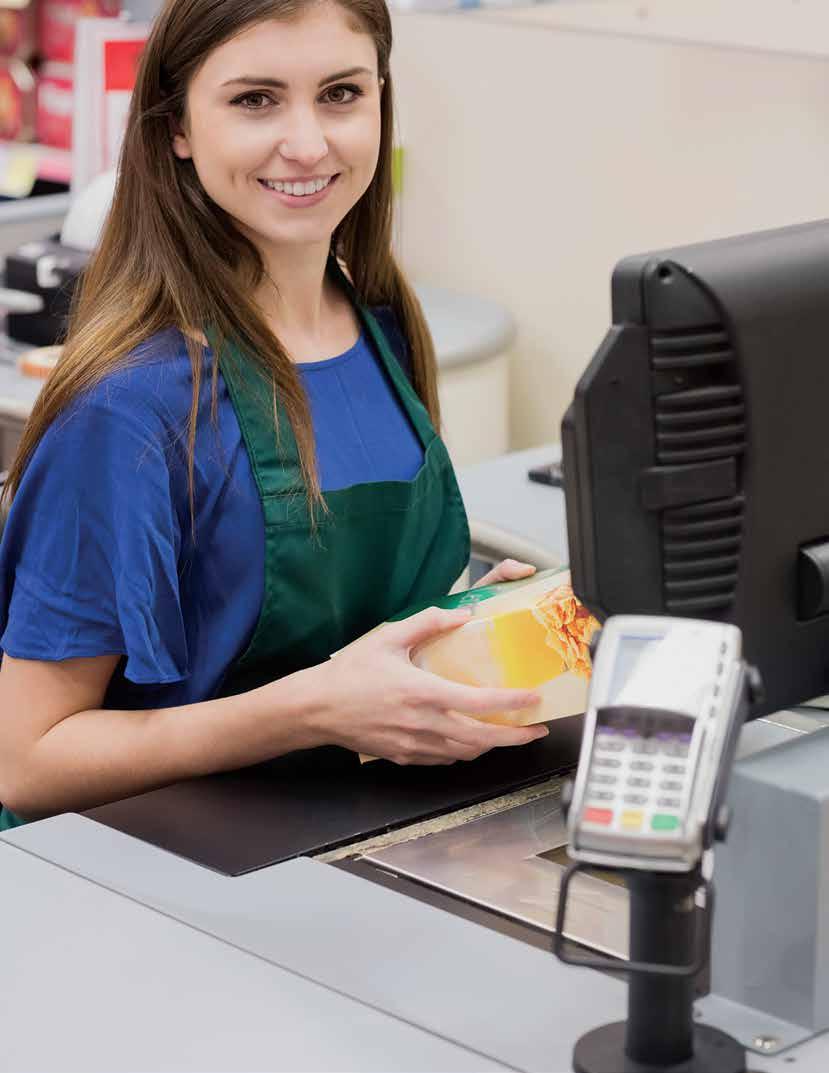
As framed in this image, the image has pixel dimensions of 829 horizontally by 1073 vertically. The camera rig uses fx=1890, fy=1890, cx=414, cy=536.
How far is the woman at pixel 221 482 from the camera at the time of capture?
Result: 1585 millimetres

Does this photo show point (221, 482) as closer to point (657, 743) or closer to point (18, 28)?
point (657, 743)

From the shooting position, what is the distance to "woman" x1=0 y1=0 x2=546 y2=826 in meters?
1.58

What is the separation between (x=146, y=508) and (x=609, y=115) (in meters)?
1.95

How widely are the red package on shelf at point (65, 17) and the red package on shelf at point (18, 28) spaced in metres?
0.03

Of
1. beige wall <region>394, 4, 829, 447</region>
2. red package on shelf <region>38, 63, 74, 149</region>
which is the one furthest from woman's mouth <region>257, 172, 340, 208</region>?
red package on shelf <region>38, 63, 74, 149</region>

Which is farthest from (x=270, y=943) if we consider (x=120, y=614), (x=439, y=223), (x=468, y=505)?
(x=439, y=223)

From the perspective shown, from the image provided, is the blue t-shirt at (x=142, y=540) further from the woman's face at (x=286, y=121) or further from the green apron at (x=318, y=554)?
the woman's face at (x=286, y=121)

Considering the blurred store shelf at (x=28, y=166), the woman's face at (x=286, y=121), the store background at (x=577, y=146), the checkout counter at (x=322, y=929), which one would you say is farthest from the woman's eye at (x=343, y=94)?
the blurred store shelf at (x=28, y=166)

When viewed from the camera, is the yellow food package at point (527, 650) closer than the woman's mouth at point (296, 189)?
Yes

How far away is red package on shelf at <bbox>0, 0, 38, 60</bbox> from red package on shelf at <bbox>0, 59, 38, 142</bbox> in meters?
0.03

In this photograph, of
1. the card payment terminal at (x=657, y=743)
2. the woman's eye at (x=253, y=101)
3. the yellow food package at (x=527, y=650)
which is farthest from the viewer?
the woman's eye at (x=253, y=101)

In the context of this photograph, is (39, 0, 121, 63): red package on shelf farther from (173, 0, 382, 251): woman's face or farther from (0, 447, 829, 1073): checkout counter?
(0, 447, 829, 1073): checkout counter

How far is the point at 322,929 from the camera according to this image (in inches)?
51.4

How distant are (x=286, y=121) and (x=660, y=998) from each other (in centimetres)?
91
